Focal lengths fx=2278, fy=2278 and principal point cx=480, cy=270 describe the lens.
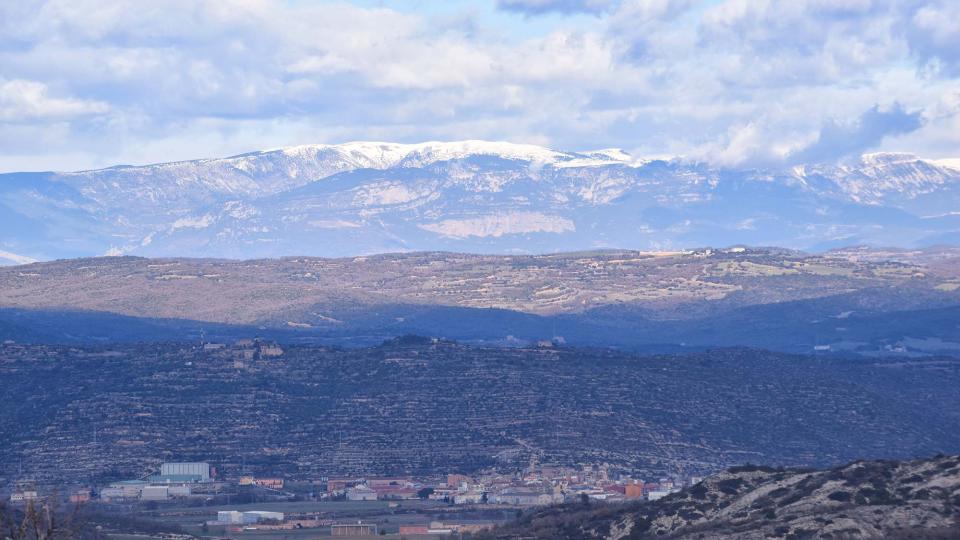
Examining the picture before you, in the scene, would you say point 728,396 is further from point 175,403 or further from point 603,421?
point 175,403

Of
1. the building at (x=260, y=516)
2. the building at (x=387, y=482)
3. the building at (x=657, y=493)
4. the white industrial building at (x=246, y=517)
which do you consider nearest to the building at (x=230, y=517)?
A: the white industrial building at (x=246, y=517)

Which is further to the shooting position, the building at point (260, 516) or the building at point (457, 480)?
the building at point (457, 480)

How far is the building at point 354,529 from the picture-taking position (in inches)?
3374

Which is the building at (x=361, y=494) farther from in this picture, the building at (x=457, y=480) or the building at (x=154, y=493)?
the building at (x=154, y=493)

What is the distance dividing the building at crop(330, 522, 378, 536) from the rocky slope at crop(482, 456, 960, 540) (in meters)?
7.17

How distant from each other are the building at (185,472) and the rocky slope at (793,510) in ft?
116

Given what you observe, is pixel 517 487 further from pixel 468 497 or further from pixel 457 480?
pixel 457 480

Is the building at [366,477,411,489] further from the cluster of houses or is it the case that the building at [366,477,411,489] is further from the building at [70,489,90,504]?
the building at [70,489,90,504]

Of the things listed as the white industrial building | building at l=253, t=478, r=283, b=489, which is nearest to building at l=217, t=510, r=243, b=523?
the white industrial building

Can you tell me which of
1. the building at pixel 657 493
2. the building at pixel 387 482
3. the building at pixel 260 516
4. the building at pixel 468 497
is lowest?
the building at pixel 468 497

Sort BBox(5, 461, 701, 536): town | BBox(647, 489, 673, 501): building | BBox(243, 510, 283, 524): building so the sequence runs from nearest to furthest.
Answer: BBox(5, 461, 701, 536): town < BBox(647, 489, 673, 501): building < BBox(243, 510, 283, 524): building

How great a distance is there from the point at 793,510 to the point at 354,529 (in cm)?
2491

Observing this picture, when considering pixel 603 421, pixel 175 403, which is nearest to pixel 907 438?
pixel 603 421

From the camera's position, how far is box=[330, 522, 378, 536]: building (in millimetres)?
85688
